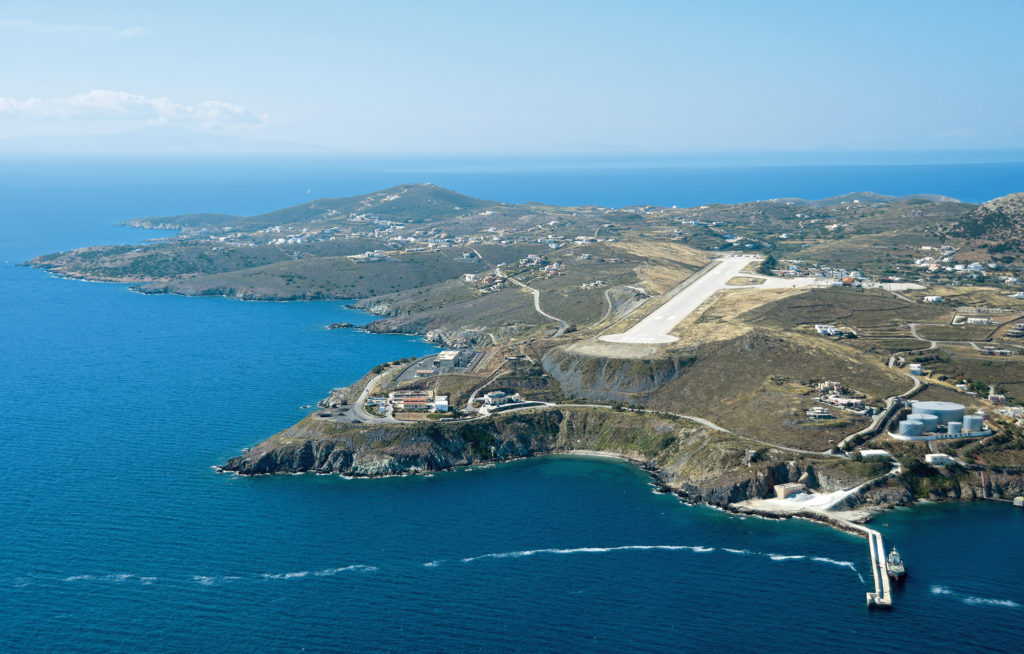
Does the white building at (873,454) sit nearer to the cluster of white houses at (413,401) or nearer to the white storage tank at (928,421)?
the white storage tank at (928,421)

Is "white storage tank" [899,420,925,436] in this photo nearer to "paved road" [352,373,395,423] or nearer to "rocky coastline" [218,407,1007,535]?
"rocky coastline" [218,407,1007,535]

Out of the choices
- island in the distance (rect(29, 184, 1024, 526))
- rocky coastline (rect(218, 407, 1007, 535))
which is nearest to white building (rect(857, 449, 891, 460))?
island in the distance (rect(29, 184, 1024, 526))

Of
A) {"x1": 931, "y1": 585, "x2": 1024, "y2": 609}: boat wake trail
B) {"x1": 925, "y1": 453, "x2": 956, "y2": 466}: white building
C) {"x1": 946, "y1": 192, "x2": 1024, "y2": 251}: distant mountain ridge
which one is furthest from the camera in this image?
{"x1": 946, "y1": 192, "x2": 1024, "y2": 251}: distant mountain ridge

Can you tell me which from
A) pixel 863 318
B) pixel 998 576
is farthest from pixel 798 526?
pixel 863 318

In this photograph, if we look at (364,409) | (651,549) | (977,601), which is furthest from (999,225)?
(651,549)

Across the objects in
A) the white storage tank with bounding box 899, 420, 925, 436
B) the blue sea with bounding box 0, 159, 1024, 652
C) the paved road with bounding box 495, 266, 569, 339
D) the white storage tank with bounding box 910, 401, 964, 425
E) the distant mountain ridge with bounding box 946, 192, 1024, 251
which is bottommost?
the blue sea with bounding box 0, 159, 1024, 652

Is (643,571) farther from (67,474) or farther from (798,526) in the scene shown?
(67,474)
